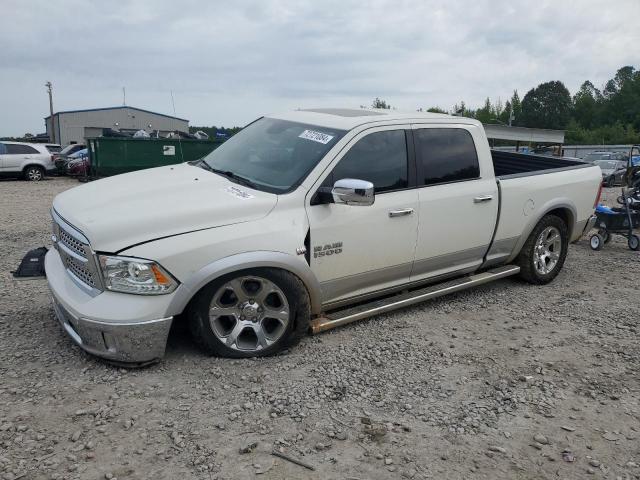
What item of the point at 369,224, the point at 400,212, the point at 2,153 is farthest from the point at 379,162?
the point at 2,153

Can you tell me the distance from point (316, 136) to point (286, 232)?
999 millimetres

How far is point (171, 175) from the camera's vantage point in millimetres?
4562

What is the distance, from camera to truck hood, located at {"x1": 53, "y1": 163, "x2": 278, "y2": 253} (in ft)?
11.4

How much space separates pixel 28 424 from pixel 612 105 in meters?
115

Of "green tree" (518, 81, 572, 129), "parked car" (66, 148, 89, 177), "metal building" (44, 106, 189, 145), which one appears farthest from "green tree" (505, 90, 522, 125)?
"parked car" (66, 148, 89, 177)

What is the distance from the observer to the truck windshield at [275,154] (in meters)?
4.17

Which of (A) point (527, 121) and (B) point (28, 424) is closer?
(B) point (28, 424)

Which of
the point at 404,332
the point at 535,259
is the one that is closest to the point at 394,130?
the point at 404,332

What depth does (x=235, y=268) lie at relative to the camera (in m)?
3.61

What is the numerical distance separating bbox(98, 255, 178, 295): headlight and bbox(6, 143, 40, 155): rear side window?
19.4m

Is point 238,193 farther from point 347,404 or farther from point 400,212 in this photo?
point 347,404

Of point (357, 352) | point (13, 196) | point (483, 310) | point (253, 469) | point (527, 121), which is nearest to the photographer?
point (253, 469)

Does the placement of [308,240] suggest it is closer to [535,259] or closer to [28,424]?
[28,424]

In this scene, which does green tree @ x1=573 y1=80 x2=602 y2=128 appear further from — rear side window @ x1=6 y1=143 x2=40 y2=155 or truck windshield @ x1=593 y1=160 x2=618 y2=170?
rear side window @ x1=6 y1=143 x2=40 y2=155
